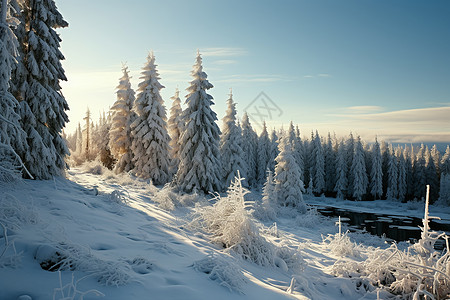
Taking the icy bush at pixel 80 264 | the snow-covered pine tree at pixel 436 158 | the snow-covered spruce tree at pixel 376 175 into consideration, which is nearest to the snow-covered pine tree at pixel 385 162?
the snow-covered spruce tree at pixel 376 175

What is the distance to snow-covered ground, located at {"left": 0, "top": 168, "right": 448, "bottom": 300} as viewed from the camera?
298 centimetres

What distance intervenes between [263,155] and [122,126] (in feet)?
104

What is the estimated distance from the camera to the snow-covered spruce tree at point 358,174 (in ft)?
183

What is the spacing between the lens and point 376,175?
191 ft

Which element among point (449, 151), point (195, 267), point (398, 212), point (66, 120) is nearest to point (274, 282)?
point (195, 267)

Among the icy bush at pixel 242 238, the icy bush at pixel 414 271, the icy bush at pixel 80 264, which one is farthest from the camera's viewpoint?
the icy bush at pixel 242 238

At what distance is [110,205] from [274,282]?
5299mm

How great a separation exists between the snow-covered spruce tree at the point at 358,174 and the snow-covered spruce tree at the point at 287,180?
101ft

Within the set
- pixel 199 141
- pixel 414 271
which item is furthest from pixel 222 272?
pixel 199 141

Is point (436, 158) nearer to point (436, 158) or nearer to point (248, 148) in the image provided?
point (436, 158)

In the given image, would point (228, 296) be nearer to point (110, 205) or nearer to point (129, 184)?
point (110, 205)

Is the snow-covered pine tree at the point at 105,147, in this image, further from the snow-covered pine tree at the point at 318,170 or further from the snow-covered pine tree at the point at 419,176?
the snow-covered pine tree at the point at 419,176

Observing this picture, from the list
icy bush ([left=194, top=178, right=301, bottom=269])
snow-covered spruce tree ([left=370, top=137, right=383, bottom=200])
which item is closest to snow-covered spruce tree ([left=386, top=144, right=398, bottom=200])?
snow-covered spruce tree ([left=370, top=137, right=383, bottom=200])

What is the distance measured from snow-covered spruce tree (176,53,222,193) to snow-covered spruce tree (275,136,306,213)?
10.1m
